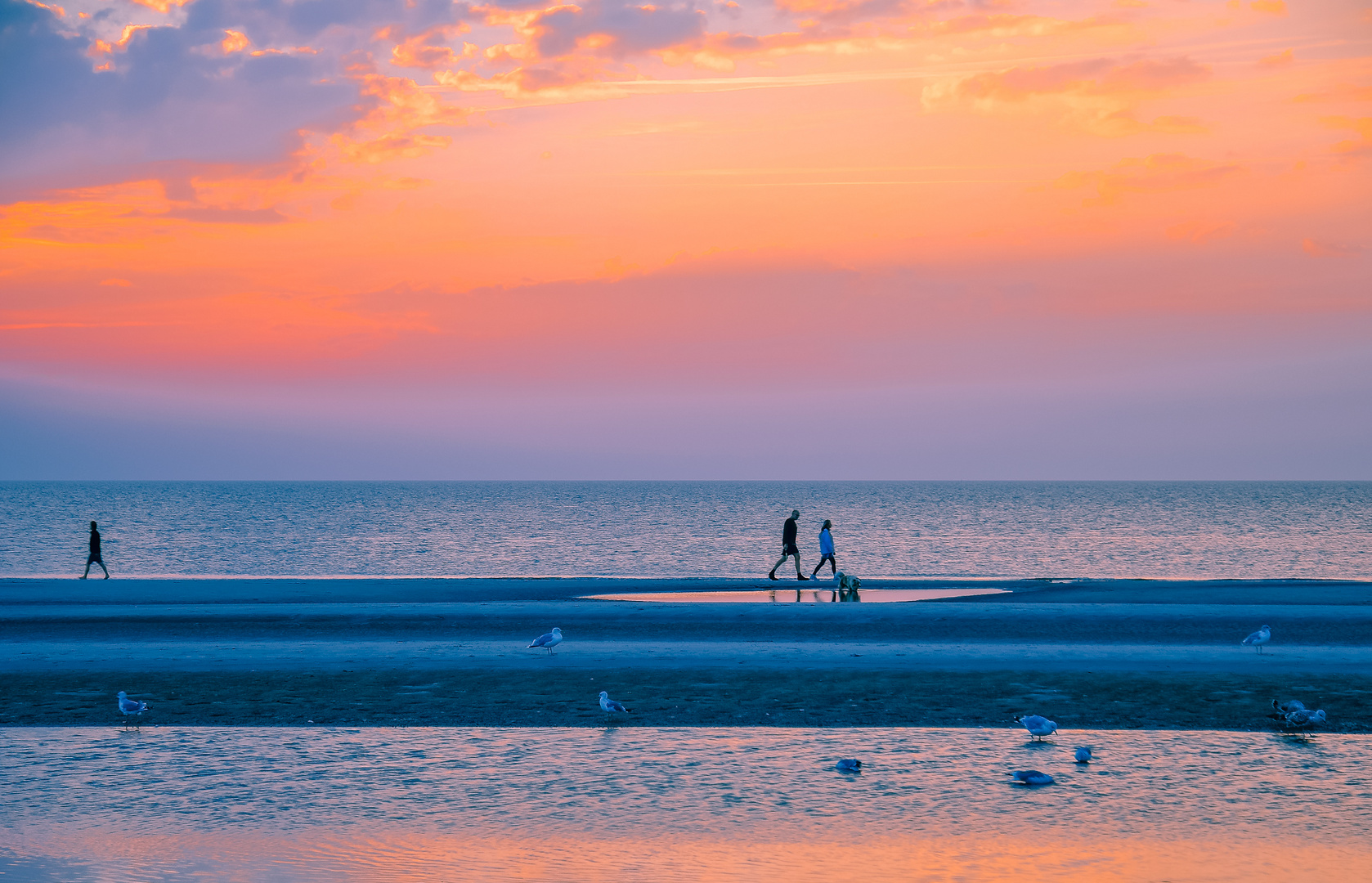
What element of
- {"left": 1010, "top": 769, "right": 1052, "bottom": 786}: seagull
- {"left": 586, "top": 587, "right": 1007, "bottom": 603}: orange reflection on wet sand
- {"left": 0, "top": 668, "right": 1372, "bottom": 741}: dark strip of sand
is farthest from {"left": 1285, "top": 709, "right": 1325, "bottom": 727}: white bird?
{"left": 586, "top": 587, "right": 1007, "bottom": 603}: orange reflection on wet sand

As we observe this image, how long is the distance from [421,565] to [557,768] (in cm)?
4456

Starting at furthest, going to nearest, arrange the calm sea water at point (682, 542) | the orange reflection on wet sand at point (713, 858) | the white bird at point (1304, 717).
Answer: the calm sea water at point (682, 542), the white bird at point (1304, 717), the orange reflection on wet sand at point (713, 858)

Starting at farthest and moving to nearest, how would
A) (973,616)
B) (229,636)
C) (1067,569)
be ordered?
1. (1067,569)
2. (973,616)
3. (229,636)

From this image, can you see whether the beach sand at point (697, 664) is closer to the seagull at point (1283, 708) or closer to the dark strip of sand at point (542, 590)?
the seagull at point (1283, 708)

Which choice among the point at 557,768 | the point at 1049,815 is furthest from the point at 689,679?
the point at 1049,815

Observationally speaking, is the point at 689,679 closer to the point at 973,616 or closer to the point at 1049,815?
the point at 1049,815

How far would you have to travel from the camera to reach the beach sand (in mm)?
14688

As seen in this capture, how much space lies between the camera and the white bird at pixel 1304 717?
13352 mm

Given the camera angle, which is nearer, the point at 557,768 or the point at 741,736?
the point at 557,768

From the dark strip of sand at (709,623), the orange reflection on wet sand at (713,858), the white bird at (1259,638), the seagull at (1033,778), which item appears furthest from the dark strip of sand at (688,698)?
the orange reflection on wet sand at (713,858)

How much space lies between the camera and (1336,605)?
27.1 metres

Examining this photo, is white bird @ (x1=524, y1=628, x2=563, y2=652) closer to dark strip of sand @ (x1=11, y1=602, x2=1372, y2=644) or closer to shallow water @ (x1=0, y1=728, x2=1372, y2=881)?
dark strip of sand @ (x1=11, y1=602, x2=1372, y2=644)

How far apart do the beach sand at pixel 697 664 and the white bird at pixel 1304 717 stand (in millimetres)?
578

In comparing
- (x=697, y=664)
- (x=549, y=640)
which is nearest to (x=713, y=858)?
(x=697, y=664)
